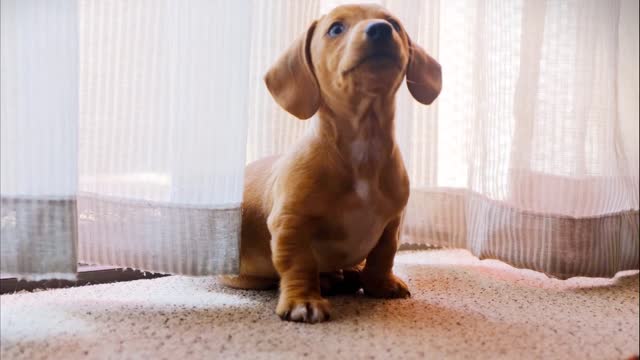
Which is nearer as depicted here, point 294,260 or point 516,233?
point 294,260

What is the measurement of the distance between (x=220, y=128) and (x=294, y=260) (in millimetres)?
289

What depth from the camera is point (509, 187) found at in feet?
4.63

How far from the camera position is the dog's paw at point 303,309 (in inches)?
39.2

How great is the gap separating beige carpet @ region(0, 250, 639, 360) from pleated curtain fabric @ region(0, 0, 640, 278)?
2.8 inches

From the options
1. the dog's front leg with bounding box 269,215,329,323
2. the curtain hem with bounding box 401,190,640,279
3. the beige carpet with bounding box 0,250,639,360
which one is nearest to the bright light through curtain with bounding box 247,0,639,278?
the curtain hem with bounding box 401,190,640,279

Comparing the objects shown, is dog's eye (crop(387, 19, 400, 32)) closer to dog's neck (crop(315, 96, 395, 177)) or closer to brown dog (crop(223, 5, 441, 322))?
brown dog (crop(223, 5, 441, 322))

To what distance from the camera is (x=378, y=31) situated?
0.99 meters

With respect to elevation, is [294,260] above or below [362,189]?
below

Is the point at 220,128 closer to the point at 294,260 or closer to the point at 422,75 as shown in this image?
the point at 294,260

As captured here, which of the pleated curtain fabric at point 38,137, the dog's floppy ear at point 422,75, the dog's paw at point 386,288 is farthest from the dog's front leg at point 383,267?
the pleated curtain fabric at point 38,137

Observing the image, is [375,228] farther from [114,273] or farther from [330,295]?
[114,273]

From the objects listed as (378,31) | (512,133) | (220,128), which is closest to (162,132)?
(220,128)

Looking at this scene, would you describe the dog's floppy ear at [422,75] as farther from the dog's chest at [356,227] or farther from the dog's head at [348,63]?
the dog's chest at [356,227]

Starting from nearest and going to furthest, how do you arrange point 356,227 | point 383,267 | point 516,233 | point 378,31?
point 378,31, point 356,227, point 383,267, point 516,233
